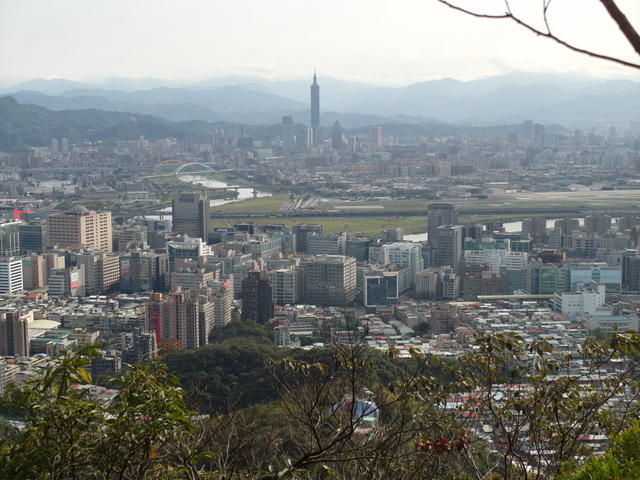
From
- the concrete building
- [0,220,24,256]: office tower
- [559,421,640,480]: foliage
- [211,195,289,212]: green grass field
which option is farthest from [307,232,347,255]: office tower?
[559,421,640,480]: foliage

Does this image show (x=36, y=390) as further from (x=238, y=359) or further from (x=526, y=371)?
(x=238, y=359)

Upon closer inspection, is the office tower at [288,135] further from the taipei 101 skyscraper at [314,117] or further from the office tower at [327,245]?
the office tower at [327,245]

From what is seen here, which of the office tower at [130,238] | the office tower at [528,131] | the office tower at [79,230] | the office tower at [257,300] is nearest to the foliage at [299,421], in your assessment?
the office tower at [257,300]

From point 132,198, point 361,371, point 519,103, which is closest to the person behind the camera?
point 361,371

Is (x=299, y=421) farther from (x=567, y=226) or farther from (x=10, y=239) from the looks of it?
(x=567, y=226)

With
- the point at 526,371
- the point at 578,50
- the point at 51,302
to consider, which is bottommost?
the point at 51,302

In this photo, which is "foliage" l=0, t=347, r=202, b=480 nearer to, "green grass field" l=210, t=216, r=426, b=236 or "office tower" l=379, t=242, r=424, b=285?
"office tower" l=379, t=242, r=424, b=285

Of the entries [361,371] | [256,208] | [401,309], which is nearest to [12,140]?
[256,208]
